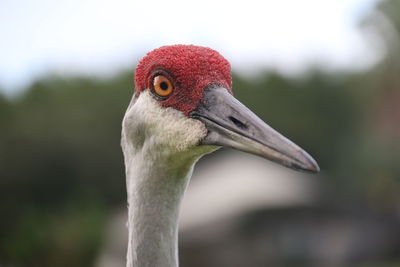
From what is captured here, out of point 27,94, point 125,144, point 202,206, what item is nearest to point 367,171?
point 202,206

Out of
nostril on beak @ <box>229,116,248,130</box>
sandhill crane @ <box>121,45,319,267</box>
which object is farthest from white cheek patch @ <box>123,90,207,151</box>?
nostril on beak @ <box>229,116,248,130</box>

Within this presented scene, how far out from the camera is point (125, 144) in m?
3.44

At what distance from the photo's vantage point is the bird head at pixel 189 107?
300cm

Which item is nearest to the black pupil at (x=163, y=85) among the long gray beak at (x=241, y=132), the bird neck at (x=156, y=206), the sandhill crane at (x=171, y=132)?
the sandhill crane at (x=171, y=132)

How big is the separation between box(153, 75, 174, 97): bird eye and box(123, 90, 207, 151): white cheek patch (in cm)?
6

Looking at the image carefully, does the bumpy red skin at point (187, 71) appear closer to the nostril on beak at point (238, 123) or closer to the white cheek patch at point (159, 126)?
the white cheek patch at point (159, 126)

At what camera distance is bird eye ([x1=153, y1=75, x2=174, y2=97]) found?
3.16 m

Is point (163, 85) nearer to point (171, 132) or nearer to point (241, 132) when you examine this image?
point (171, 132)

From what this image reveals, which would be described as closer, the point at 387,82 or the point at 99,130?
the point at 99,130

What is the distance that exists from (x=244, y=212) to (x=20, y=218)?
761 cm

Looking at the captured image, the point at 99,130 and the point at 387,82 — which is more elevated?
the point at 387,82

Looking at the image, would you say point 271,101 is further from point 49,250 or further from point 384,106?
point 49,250

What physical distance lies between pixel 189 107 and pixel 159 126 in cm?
19

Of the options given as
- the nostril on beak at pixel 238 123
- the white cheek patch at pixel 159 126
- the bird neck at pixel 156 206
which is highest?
the nostril on beak at pixel 238 123
